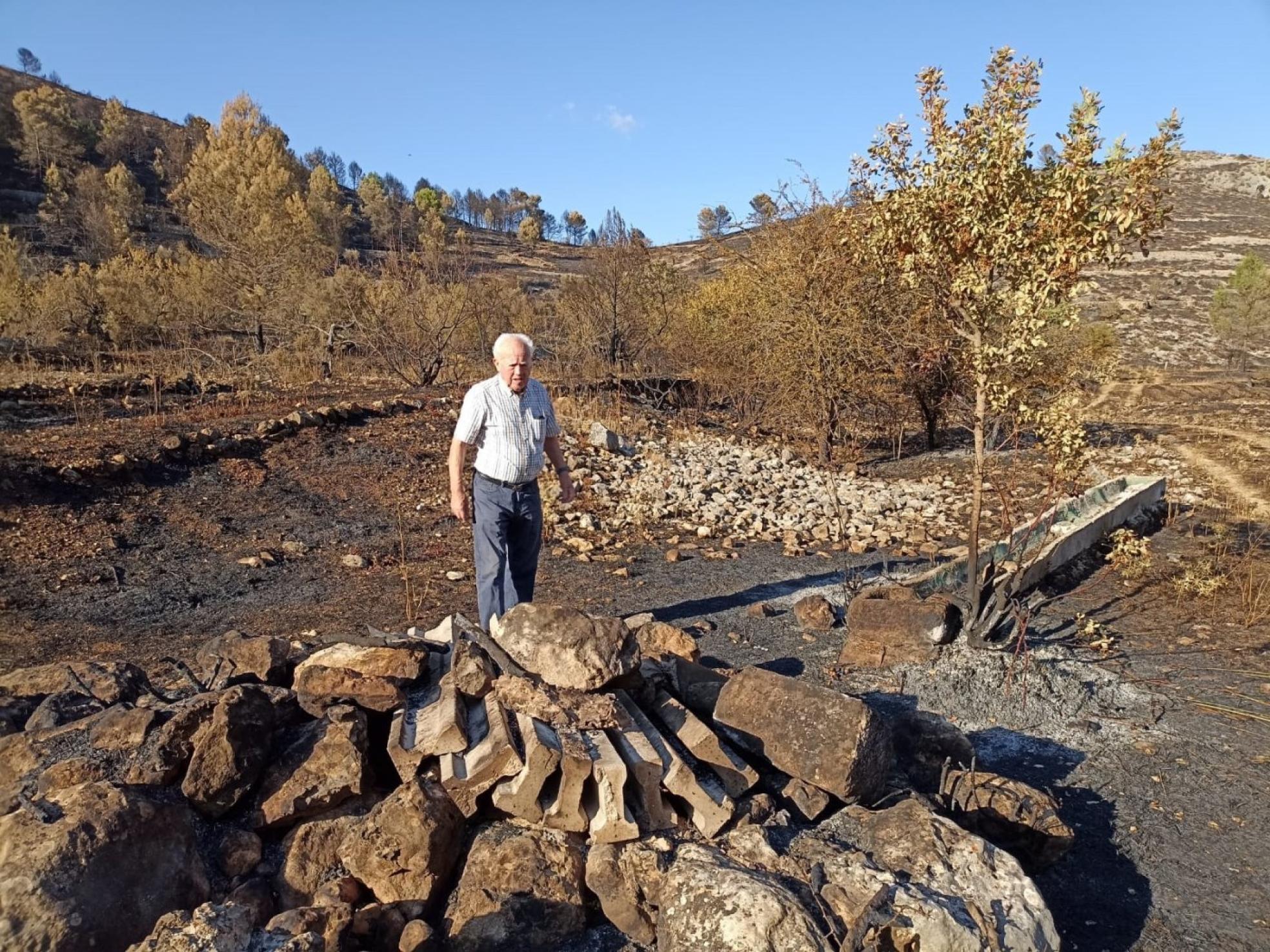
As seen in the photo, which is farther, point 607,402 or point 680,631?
point 607,402

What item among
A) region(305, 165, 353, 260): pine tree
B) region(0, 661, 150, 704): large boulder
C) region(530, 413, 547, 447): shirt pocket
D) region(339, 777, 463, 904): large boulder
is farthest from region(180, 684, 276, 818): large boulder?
region(305, 165, 353, 260): pine tree

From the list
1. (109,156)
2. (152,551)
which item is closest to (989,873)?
(152,551)

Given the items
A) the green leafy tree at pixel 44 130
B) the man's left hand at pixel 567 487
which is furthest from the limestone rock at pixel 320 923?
the green leafy tree at pixel 44 130

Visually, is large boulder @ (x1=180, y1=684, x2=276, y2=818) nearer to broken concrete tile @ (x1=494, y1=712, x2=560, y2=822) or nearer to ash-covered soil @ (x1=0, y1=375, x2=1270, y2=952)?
broken concrete tile @ (x1=494, y1=712, x2=560, y2=822)

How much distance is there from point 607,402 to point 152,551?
823cm

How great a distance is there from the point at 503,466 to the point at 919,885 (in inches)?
107

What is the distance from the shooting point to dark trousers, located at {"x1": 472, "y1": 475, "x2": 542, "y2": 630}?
4.24 meters

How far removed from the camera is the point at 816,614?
570 centimetres

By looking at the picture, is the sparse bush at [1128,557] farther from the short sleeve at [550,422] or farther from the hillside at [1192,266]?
the hillside at [1192,266]

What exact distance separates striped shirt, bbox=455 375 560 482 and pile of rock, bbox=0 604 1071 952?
1038mm

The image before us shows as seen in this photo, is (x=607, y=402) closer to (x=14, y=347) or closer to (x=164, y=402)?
(x=164, y=402)

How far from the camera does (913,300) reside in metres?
11.3

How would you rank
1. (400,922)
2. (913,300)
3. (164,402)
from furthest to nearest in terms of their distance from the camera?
(164,402) → (913,300) → (400,922)

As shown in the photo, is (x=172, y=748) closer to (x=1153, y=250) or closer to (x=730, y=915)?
(x=730, y=915)
